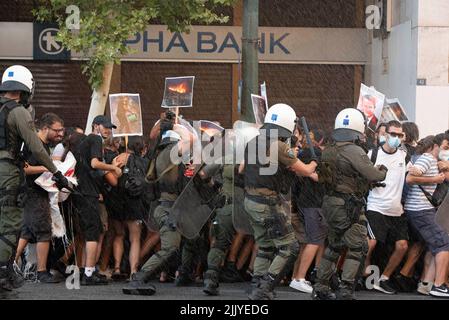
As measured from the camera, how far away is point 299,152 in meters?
10.2

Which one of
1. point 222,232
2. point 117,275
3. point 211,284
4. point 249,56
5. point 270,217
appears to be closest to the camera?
point 270,217

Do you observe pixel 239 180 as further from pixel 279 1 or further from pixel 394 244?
pixel 279 1

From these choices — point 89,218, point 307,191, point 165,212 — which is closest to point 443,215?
point 307,191

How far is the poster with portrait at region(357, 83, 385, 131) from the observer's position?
1101 centimetres

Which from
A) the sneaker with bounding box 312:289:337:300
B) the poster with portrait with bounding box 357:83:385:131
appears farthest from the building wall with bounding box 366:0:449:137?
the sneaker with bounding box 312:289:337:300

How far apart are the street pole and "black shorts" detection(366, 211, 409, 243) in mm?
2293

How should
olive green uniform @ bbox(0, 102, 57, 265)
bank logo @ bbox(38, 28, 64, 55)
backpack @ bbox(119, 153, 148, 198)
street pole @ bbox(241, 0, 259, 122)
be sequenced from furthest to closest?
bank logo @ bbox(38, 28, 64, 55)
street pole @ bbox(241, 0, 259, 122)
backpack @ bbox(119, 153, 148, 198)
olive green uniform @ bbox(0, 102, 57, 265)

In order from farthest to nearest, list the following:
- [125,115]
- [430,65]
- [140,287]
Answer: [430,65]
[125,115]
[140,287]

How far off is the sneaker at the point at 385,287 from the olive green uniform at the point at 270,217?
165cm

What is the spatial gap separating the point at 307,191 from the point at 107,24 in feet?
15.7

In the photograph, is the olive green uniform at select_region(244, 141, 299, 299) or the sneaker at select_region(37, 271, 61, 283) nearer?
the olive green uniform at select_region(244, 141, 299, 299)

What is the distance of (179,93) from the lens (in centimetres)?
1088

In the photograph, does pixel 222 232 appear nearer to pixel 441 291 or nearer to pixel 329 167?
pixel 329 167

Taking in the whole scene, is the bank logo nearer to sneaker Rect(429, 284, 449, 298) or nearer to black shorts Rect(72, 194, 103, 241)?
black shorts Rect(72, 194, 103, 241)
